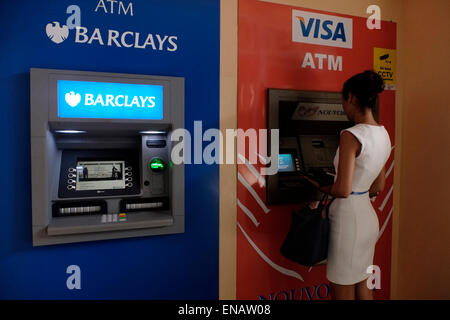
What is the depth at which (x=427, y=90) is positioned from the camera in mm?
2379

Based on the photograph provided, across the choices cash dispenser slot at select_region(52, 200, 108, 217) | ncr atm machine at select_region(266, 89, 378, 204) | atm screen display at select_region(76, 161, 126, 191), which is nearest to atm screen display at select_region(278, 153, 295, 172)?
ncr atm machine at select_region(266, 89, 378, 204)

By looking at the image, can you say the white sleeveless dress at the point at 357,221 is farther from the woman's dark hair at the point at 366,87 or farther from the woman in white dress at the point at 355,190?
the woman's dark hair at the point at 366,87

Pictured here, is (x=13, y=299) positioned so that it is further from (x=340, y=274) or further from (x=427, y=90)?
(x=427, y=90)

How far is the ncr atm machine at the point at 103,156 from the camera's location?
1.59 metres

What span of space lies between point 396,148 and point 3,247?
2972mm

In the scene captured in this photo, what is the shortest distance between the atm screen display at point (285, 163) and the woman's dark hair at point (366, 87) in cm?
64

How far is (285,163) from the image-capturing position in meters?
2.21

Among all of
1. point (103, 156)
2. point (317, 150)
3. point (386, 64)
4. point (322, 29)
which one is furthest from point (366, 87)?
point (103, 156)

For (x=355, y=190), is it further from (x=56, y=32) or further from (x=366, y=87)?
(x=56, y=32)

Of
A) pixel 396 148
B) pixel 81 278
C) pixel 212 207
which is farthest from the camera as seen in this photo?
pixel 396 148

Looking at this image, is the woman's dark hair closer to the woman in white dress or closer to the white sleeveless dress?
the woman in white dress

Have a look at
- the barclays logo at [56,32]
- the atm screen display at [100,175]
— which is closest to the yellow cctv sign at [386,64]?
the atm screen display at [100,175]

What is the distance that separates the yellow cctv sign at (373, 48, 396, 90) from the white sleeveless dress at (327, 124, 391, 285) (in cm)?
104

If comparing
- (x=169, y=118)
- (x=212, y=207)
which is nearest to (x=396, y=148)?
(x=212, y=207)
